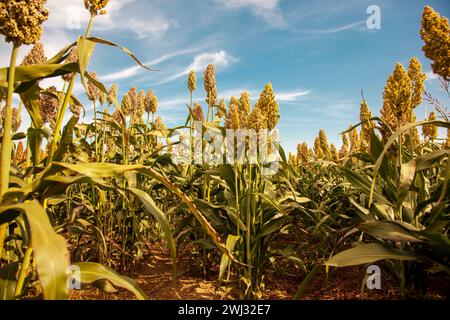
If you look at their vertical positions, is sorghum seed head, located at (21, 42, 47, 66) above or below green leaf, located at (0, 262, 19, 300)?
above

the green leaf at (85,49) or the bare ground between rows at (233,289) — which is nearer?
the green leaf at (85,49)

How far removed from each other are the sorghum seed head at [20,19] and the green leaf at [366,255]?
4.54 feet

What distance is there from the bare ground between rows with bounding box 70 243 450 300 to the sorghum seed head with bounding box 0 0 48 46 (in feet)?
4.86

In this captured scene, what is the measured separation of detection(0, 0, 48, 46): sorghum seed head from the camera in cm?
92

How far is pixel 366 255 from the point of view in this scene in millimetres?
1133

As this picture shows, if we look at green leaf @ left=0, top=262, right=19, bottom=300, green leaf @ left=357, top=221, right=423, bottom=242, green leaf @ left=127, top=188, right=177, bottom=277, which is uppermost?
green leaf @ left=127, top=188, right=177, bottom=277

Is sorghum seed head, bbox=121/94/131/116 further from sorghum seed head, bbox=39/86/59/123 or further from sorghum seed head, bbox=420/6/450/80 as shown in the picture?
sorghum seed head, bbox=420/6/450/80

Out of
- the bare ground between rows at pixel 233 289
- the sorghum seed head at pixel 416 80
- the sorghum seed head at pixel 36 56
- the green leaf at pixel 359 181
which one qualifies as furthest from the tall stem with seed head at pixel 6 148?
the sorghum seed head at pixel 416 80

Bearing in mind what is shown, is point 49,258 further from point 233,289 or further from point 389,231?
point 233,289

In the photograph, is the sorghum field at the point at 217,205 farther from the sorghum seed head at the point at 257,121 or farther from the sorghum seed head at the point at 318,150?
the sorghum seed head at the point at 318,150

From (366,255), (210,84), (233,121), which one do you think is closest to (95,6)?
(233,121)

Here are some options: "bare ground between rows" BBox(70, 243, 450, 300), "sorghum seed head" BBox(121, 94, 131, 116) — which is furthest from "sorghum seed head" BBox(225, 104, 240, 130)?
"sorghum seed head" BBox(121, 94, 131, 116)

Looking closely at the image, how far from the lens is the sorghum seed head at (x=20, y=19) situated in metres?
0.92
